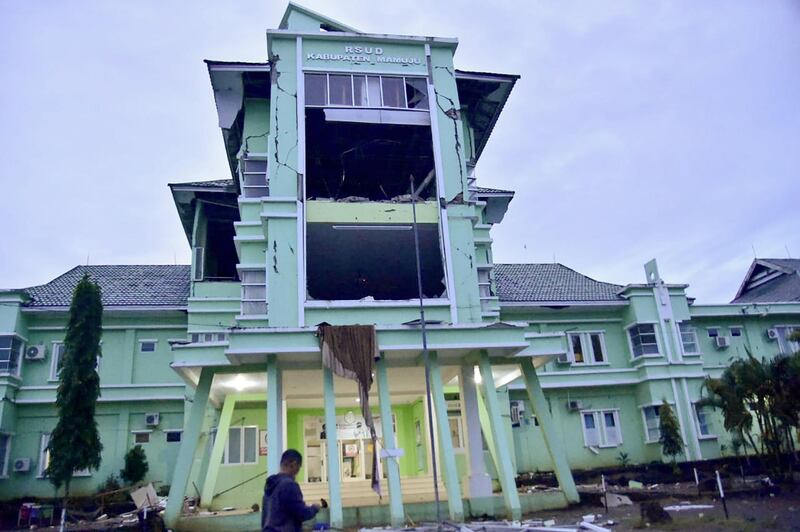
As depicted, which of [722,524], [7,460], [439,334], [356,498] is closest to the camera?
[722,524]

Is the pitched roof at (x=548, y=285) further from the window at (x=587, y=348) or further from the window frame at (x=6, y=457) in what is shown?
the window frame at (x=6, y=457)

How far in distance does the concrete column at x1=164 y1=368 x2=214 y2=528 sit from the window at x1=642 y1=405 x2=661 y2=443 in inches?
744

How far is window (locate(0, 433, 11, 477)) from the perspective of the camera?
74.5 feet

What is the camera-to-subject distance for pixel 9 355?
23.4m

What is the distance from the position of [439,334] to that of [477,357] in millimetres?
1538

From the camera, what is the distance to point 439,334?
56.3 feet

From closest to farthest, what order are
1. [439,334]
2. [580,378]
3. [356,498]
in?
[439,334]
[356,498]
[580,378]

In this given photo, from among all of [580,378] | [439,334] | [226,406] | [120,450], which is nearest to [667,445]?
[580,378]

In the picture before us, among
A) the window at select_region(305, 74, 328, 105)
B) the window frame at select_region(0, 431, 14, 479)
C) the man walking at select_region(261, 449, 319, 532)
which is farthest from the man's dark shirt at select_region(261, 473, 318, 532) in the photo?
the window frame at select_region(0, 431, 14, 479)

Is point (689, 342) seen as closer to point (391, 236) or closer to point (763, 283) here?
point (763, 283)

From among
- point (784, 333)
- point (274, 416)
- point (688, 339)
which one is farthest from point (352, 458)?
point (784, 333)

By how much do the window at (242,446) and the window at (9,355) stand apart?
847 cm

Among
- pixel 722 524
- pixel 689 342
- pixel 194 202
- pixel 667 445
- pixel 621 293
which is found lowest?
pixel 722 524

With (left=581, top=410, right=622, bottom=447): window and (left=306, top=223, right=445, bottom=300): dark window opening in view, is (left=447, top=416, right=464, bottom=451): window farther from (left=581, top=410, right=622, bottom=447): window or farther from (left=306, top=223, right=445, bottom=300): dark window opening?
(left=581, top=410, right=622, bottom=447): window
